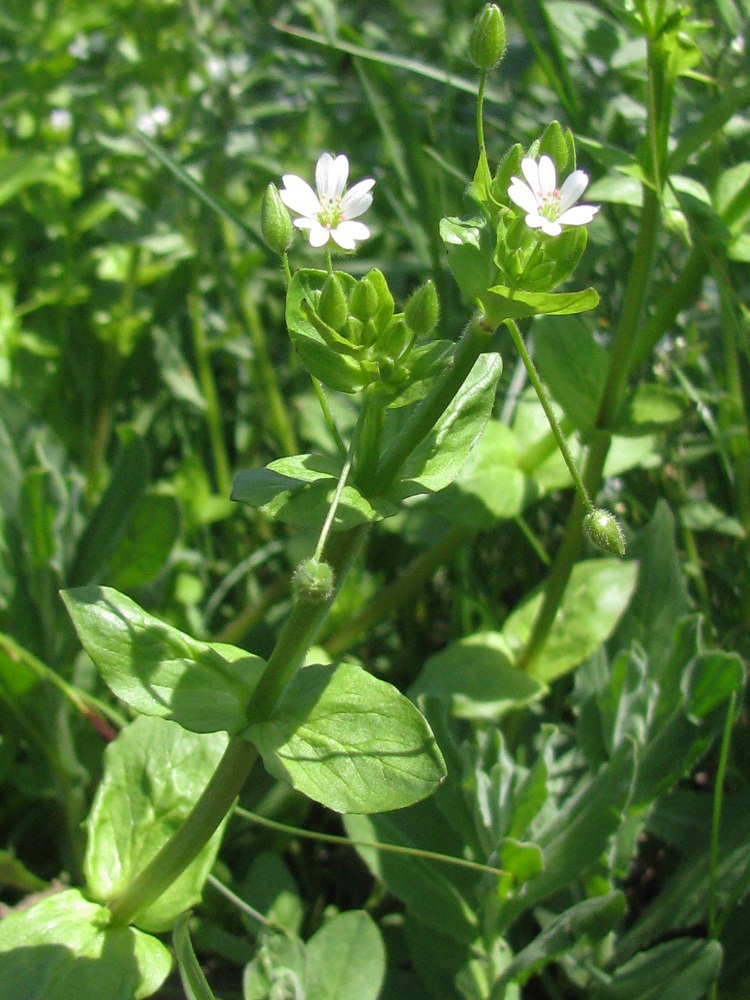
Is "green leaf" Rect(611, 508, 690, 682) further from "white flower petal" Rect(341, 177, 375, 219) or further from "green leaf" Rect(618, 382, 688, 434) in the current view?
"white flower petal" Rect(341, 177, 375, 219)

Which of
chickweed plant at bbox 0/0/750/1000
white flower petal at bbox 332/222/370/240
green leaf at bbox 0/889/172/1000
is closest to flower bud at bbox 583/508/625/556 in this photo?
chickweed plant at bbox 0/0/750/1000

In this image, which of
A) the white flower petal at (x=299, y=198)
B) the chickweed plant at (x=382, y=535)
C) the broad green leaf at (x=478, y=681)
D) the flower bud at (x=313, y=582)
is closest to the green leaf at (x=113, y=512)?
the chickweed plant at (x=382, y=535)

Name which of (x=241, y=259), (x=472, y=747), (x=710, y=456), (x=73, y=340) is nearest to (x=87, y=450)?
(x=73, y=340)

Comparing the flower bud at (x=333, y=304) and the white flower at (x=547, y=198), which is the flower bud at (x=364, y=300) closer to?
the flower bud at (x=333, y=304)

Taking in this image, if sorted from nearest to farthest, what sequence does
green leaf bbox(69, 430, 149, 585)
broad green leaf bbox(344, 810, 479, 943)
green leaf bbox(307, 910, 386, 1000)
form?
green leaf bbox(307, 910, 386, 1000), broad green leaf bbox(344, 810, 479, 943), green leaf bbox(69, 430, 149, 585)

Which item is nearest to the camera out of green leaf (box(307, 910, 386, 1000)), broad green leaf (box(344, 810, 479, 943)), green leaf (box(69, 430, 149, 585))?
green leaf (box(307, 910, 386, 1000))

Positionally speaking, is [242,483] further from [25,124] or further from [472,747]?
[25,124]
